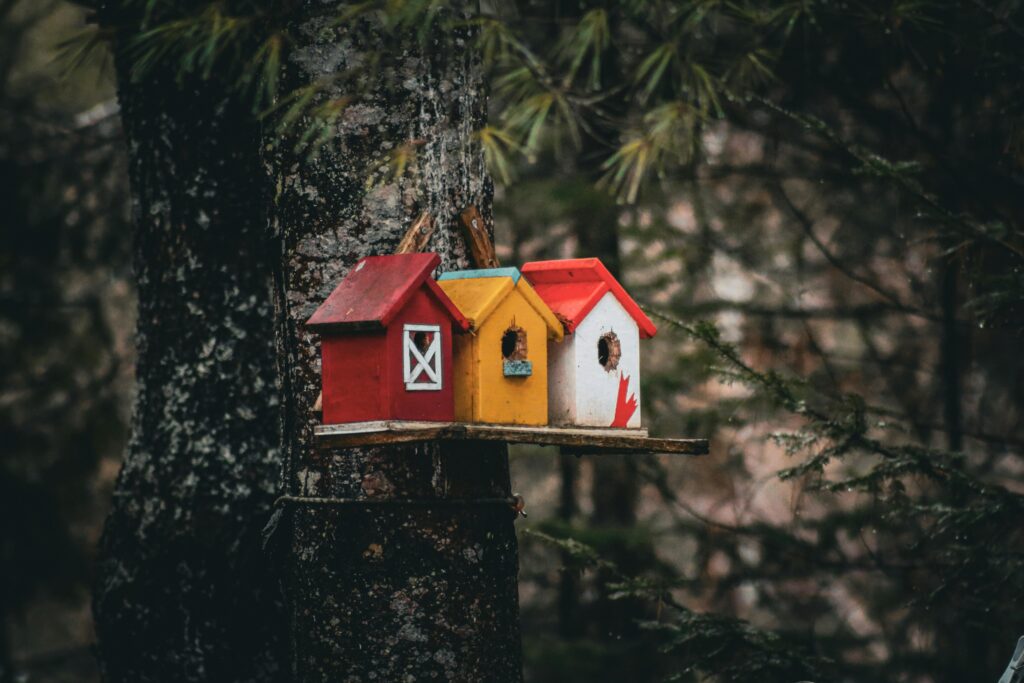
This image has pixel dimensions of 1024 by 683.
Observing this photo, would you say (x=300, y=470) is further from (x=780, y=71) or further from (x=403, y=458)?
(x=780, y=71)

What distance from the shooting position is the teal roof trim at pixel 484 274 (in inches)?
97.0

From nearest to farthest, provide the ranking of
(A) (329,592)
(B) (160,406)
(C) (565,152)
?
(A) (329,592) → (B) (160,406) → (C) (565,152)

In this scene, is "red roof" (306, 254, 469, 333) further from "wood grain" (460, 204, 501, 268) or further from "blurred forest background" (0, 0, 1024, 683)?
"blurred forest background" (0, 0, 1024, 683)

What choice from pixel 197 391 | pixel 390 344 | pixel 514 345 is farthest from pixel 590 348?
pixel 197 391

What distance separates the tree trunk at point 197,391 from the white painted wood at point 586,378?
3.95ft

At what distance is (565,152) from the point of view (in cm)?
625

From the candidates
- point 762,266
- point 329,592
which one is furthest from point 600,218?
point 329,592

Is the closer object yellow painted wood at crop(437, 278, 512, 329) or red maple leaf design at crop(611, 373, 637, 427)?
yellow painted wood at crop(437, 278, 512, 329)

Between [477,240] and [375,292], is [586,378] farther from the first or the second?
[375,292]

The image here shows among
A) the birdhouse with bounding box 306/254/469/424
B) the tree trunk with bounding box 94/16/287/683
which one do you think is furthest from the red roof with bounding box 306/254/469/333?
the tree trunk with bounding box 94/16/287/683

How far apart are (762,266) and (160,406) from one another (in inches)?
162

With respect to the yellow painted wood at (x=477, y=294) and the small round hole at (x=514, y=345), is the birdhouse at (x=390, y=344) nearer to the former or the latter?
the yellow painted wood at (x=477, y=294)

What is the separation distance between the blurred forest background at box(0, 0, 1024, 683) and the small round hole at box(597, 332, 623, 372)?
58cm

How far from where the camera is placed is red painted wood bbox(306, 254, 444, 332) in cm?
224
